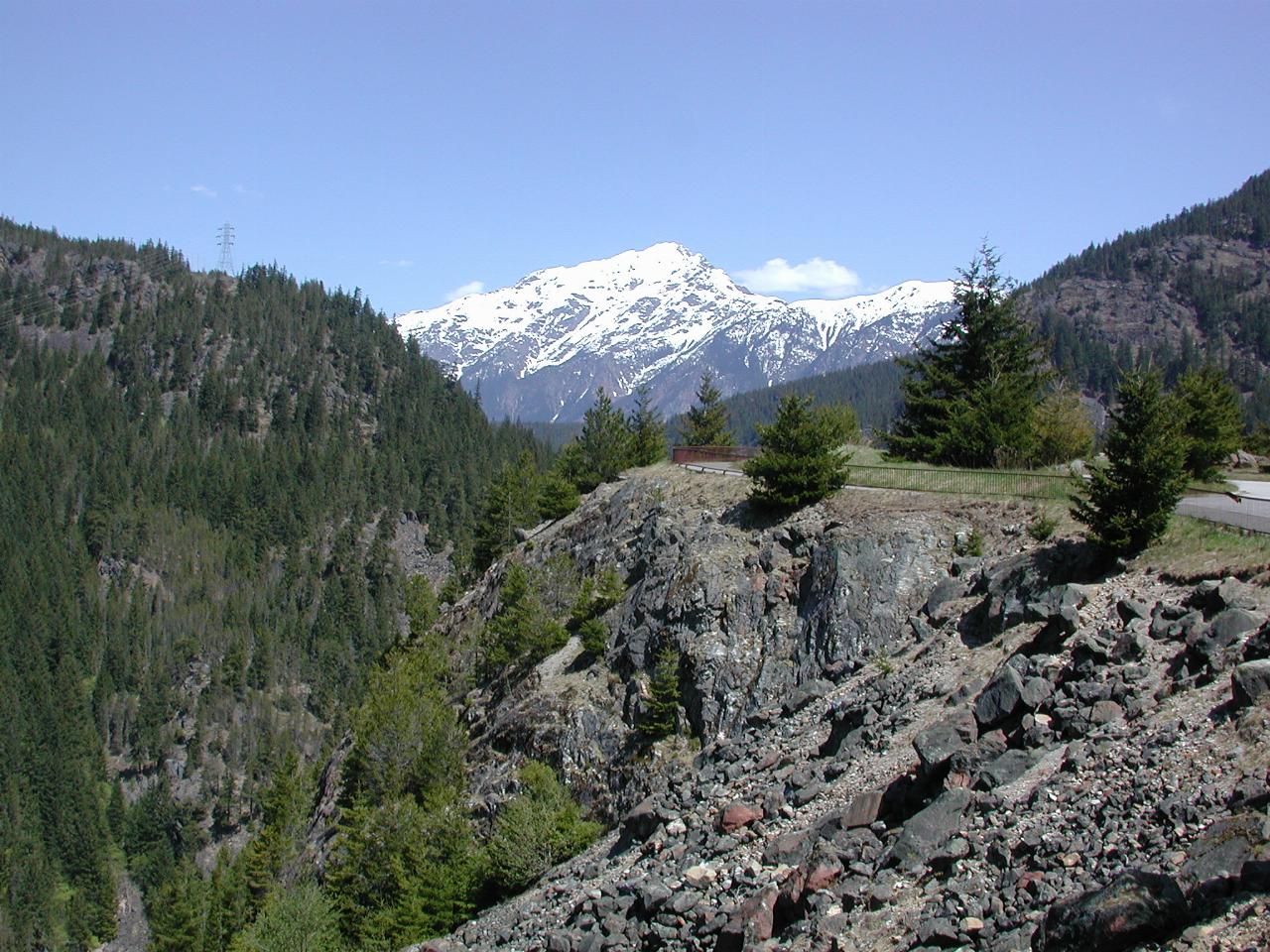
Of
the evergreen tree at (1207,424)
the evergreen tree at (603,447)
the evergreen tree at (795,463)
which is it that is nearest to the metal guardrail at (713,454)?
the evergreen tree at (603,447)

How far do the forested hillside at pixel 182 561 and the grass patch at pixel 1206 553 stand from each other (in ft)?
173

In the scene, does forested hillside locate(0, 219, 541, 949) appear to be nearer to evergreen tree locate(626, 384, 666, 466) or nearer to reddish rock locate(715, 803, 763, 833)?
evergreen tree locate(626, 384, 666, 466)

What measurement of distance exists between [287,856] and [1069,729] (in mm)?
46087

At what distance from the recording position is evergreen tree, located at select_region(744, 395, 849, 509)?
3122cm

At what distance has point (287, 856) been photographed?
50.2 meters

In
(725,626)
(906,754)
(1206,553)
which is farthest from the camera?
(725,626)

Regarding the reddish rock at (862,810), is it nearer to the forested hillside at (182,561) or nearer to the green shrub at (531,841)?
the green shrub at (531,841)

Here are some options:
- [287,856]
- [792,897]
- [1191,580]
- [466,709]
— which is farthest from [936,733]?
[287,856]

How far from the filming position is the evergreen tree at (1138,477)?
1981 cm

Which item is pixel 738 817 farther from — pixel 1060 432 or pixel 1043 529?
pixel 1060 432

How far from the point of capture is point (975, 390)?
3891 centimetres

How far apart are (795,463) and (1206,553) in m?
13.8

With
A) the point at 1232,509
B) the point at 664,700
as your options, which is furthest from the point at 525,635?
the point at 1232,509

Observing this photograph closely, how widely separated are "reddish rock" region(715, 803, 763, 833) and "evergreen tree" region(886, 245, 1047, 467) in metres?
21.5
